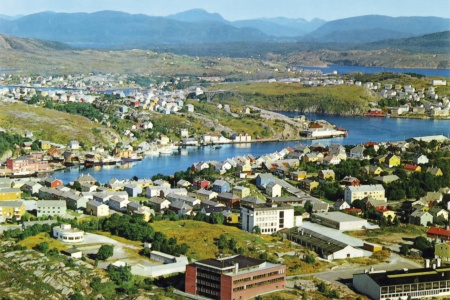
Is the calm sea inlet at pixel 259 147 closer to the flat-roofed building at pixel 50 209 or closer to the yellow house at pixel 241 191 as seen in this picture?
the yellow house at pixel 241 191

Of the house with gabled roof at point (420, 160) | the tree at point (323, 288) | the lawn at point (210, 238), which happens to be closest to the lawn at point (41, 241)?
the lawn at point (210, 238)

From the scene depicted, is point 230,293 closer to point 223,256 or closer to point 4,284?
point 223,256

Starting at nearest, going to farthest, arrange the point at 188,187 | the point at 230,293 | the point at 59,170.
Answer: the point at 230,293
the point at 188,187
the point at 59,170

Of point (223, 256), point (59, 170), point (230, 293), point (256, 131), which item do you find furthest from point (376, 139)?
point (230, 293)

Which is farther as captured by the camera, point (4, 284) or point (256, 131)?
point (256, 131)

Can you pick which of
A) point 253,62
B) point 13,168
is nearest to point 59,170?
point 13,168

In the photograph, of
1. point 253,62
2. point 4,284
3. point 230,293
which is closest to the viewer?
point 230,293

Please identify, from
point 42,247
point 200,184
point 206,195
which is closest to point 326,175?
point 200,184
